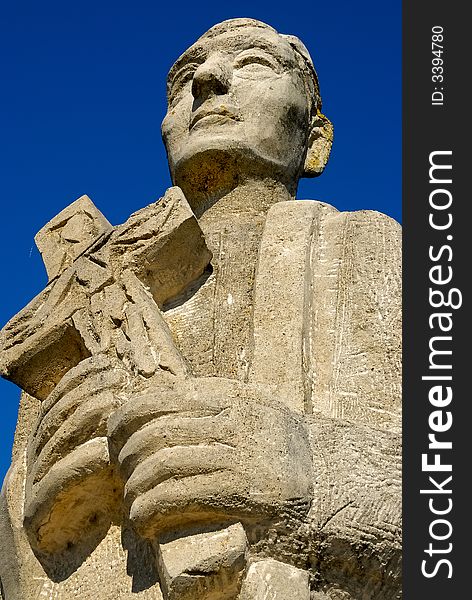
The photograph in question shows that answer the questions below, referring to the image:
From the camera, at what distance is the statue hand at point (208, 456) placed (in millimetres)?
4395

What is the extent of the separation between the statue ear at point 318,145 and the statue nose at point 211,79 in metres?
0.76


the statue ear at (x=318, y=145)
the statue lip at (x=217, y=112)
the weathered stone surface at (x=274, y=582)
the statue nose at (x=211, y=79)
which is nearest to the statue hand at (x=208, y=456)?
the weathered stone surface at (x=274, y=582)

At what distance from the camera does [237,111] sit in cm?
623

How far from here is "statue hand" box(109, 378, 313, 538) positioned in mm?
4395

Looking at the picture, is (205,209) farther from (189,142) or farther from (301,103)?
(301,103)

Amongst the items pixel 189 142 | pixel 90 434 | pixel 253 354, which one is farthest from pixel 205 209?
pixel 90 434

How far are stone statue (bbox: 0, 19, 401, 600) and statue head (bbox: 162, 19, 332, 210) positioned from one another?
0.01m

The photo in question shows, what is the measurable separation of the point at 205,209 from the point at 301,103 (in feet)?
2.60

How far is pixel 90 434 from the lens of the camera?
492cm

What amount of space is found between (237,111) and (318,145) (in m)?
0.85

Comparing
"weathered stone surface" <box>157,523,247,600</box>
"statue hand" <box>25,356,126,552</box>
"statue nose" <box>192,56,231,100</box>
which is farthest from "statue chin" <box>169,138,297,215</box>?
"weathered stone surface" <box>157,523,247,600</box>

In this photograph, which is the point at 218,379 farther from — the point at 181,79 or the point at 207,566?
the point at 181,79

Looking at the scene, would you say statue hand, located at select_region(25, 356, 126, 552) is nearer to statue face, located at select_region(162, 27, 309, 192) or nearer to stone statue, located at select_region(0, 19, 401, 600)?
stone statue, located at select_region(0, 19, 401, 600)

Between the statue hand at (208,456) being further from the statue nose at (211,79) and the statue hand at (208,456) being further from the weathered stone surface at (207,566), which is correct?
the statue nose at (211,79)
